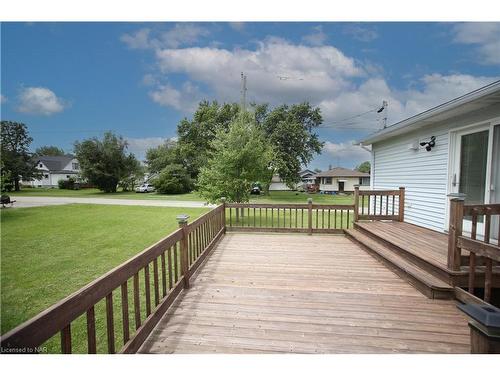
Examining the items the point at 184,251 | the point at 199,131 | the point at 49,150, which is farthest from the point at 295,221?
the point at 49,150

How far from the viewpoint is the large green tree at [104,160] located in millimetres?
25266

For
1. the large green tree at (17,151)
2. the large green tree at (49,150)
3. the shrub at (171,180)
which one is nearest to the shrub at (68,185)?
the large green tree at (17,151)

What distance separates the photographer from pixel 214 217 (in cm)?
521

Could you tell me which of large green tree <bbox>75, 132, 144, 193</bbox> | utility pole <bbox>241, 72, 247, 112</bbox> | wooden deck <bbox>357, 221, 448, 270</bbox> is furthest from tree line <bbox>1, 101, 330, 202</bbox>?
wooden deck <bbox>357, 221, 448, 270</bbox>

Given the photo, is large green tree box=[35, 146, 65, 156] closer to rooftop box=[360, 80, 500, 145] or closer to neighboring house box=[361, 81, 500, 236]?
neighboring house box=[361, 81, 500, 236]

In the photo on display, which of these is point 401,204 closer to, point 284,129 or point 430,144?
point 430,144

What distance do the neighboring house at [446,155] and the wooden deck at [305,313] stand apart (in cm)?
214

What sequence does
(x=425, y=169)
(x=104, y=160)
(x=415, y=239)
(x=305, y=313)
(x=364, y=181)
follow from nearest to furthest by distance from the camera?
1. (x=305, y=313)
2. (x=415, y=239)
3. (x=425, y=169)
4. (x=104, y=160)
5. (x=364, y=181)

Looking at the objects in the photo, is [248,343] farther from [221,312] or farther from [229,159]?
[229,159]

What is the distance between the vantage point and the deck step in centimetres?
275

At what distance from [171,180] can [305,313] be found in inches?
975

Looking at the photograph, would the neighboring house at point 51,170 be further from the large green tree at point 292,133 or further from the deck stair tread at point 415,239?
the deck stair tread at point 415,239

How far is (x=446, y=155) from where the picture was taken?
4.66 meters

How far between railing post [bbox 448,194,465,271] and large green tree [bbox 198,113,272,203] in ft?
19.6
